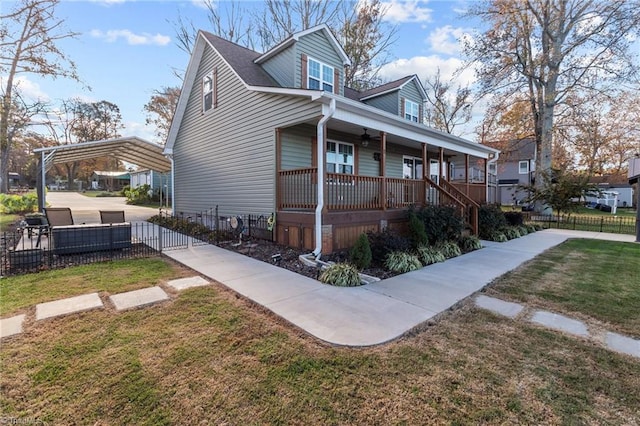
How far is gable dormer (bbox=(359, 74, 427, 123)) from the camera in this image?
516 inches

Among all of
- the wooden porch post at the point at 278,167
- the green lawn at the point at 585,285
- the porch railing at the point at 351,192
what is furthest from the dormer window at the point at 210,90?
the green lawn at the point at 585,285

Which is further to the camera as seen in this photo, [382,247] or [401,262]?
[382,247]

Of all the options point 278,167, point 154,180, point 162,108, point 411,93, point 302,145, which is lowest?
point 278,167

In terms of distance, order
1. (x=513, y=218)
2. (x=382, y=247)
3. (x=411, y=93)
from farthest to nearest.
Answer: (x=411, y=93) < (x=513, y=218) < (x=382, y=247)

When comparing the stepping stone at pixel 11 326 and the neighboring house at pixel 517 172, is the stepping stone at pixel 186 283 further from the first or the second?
the neighboring house at pixel 517 172

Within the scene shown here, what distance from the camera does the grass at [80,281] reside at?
14.9 feet

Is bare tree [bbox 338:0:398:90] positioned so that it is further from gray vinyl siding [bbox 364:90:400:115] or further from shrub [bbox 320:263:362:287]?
shrub [bbox 320:263:362:287]

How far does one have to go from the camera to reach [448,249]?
8242 millimetres

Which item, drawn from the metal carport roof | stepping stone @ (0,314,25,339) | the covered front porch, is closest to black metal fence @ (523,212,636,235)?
the covered front porch

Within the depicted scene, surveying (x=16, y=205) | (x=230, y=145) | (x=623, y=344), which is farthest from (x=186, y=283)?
(x=16, y=205)

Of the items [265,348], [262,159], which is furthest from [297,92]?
[265,348]

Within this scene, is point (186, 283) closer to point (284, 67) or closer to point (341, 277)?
point (341, 277)

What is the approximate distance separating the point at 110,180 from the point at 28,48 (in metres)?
41.0

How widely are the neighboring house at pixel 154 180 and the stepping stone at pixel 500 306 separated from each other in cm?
2317
